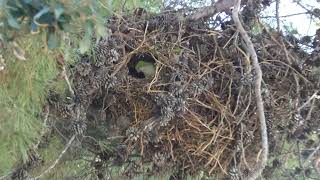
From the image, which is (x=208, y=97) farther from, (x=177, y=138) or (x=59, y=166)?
(x=59, y=166)

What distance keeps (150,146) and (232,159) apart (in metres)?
0.13

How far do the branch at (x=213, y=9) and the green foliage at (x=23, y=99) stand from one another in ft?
0.89

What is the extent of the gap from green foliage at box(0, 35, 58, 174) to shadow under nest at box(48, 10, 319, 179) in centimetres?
4

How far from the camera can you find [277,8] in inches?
40.4

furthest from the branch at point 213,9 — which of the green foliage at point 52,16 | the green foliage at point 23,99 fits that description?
the green foliage at point 52,16

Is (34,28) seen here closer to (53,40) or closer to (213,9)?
(53,40)

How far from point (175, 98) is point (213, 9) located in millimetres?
224

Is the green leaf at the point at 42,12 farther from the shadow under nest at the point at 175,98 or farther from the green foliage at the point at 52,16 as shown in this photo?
the shadow under nest at the point at 175,98

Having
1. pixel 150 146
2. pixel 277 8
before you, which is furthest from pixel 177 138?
pixel 277 8

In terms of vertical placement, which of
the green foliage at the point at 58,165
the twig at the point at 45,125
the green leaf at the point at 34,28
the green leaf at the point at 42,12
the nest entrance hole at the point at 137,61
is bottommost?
the green foliage at the point at 58,165

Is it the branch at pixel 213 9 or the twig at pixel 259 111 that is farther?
the branch at pixel 213 9

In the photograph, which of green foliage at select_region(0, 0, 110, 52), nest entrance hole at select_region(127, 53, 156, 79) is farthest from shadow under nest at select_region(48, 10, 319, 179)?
green foliage at select_region(0, 0, 110, 52)

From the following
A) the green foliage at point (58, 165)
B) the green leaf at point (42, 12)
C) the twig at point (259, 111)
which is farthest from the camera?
the green foliage at point (58, 165)

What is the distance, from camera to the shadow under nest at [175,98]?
34.2 inches
